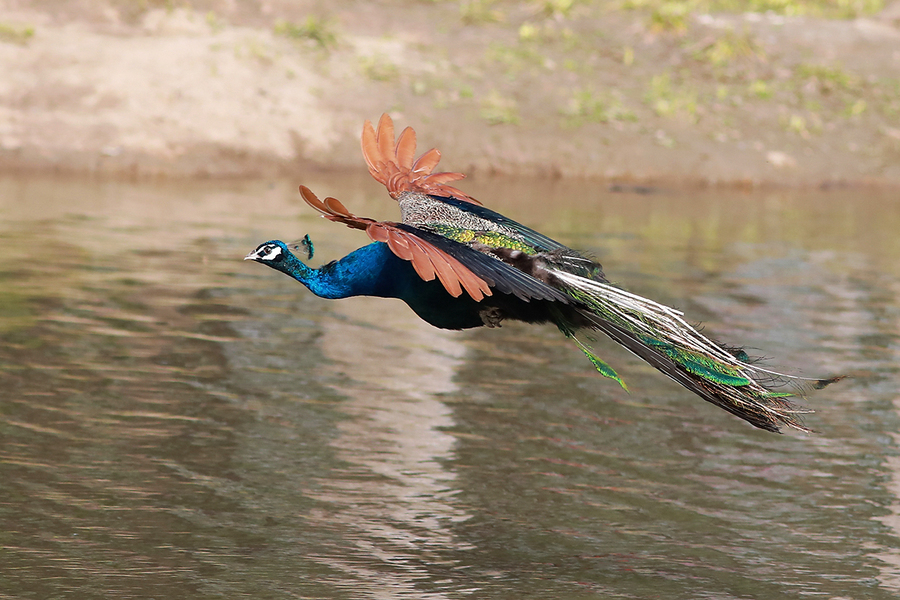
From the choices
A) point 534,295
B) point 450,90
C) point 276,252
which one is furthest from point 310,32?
point 534,295

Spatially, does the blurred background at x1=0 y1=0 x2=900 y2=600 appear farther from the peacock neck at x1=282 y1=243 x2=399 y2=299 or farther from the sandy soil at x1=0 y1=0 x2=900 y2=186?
the peacock neck at x1=282 y1=243 x2=399 y2=299

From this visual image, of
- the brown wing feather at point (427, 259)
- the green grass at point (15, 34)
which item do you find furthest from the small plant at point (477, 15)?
the brown wing feather at point (427, 259)

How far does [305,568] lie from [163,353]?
371 cm

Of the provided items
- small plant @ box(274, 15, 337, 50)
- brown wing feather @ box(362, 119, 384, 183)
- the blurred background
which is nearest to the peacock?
brown wing feather @ box(362, 119, 384, 183)

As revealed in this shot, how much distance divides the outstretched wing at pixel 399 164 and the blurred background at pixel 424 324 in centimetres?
163

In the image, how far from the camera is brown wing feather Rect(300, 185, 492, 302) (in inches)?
167

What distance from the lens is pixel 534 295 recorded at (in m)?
4.44

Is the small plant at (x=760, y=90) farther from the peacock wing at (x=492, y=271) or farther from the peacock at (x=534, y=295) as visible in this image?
the peacock wing at (x=492, y=271)

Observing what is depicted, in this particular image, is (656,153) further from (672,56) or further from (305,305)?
(305,305)

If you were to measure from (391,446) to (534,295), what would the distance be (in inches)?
116

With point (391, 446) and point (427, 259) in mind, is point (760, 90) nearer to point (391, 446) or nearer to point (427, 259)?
point (391, 446)

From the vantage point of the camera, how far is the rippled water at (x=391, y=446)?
18.2ft

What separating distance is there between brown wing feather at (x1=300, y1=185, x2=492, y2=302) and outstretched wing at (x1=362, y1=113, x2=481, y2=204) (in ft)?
3.82

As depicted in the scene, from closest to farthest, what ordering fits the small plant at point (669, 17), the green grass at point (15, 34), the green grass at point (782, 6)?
the green grass at point (15, 34)
the small plant at point (669, 17)
the green grass at point (782, 6)
